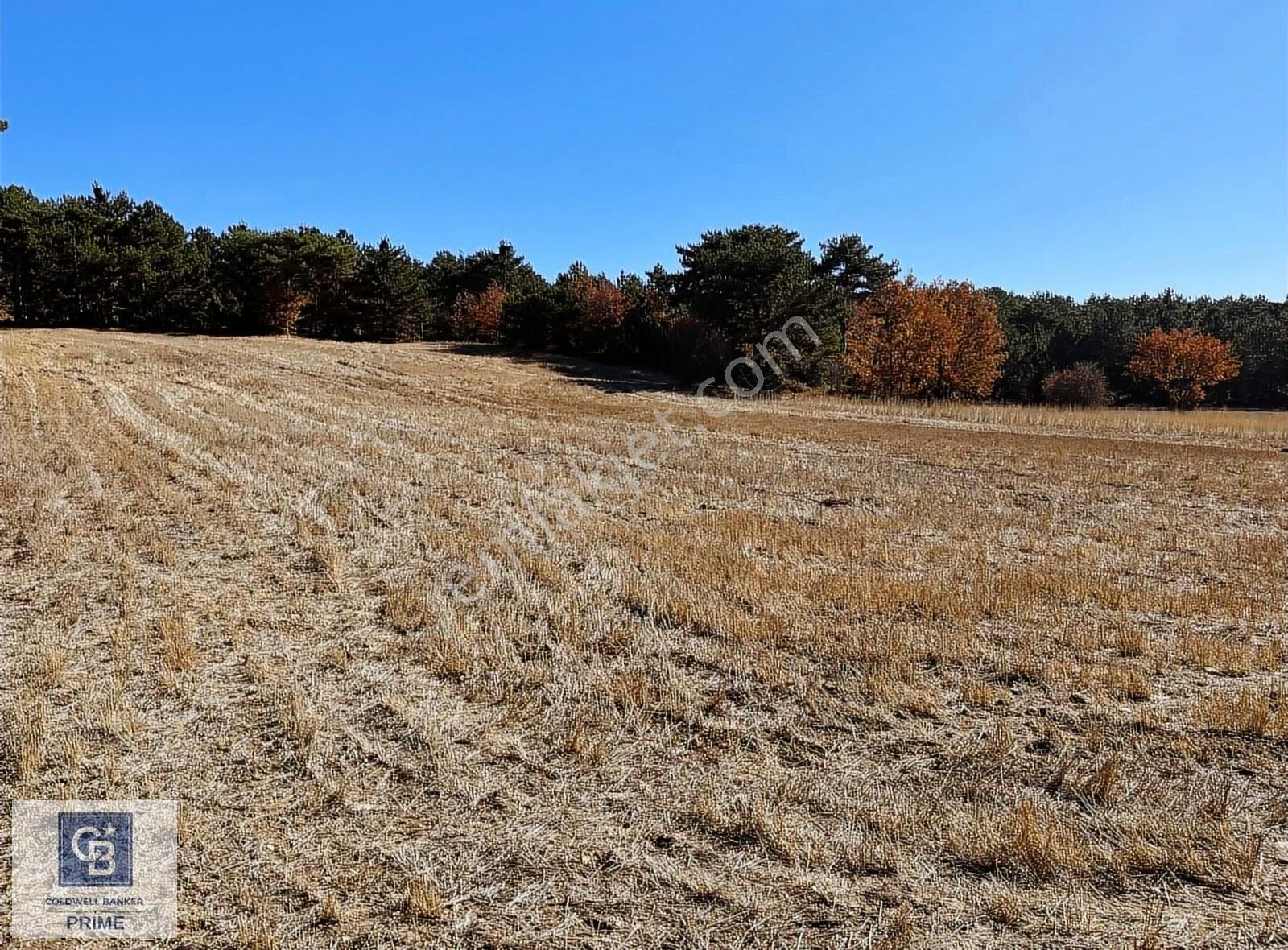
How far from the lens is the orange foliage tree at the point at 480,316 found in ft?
172

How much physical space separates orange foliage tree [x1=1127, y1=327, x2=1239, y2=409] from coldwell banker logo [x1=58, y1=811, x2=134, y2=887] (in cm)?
6851

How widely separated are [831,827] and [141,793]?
331 cm

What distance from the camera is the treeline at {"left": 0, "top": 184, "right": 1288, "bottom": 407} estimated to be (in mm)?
34656

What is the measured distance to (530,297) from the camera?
44.5 metres

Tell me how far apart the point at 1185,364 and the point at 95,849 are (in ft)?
229

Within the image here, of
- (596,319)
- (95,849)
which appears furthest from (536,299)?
(95,849)

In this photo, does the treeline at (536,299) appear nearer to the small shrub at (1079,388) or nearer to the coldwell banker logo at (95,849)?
the small shrub at (1079,388)

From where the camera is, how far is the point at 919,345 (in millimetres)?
40969

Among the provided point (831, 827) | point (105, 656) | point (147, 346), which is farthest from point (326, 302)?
point (831, 827)

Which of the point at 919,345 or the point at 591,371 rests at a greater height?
the point at 919,345

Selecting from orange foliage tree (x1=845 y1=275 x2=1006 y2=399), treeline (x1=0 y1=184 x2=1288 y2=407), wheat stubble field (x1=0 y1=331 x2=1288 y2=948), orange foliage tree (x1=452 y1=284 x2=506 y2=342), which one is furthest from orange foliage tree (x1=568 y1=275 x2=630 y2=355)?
wheat stubble field (x1=0 y1=331 x2=1288 y2=948)

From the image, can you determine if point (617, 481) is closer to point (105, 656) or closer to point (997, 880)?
point (105, 656)
